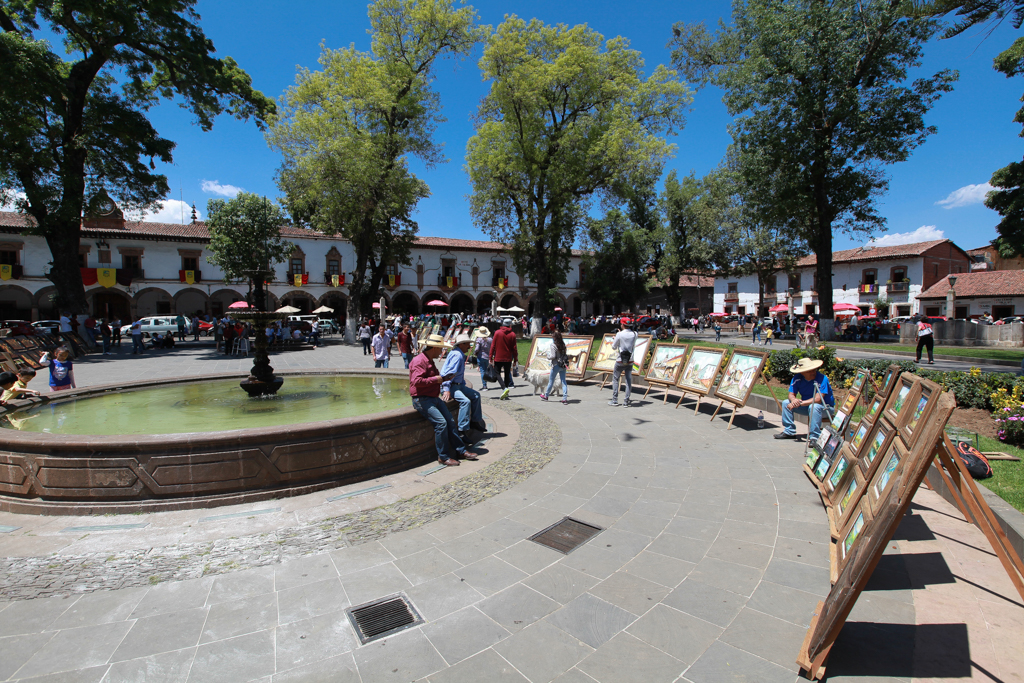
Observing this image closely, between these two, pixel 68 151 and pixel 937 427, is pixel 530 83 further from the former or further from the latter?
pixel 937 427

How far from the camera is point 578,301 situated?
167 ft

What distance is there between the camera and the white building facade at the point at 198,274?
30.9 meters

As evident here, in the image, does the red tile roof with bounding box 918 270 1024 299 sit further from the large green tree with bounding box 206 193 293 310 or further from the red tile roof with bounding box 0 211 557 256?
the large green tree with bounding box 206 193 293 310

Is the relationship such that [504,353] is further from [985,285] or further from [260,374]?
[985,285]

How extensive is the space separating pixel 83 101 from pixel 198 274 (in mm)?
17953

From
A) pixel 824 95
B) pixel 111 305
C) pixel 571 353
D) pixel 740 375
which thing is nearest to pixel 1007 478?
pixel 740 375

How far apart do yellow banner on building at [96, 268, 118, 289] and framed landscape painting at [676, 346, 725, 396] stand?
3792 cm

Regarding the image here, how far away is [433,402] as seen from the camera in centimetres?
557

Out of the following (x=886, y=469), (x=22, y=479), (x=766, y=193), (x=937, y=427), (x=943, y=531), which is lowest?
(x=943, y=531)

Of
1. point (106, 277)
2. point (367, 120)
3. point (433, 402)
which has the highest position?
point (367, 120)

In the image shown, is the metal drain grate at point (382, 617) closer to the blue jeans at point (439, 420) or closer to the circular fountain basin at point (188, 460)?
the circular fountain basin at point (188, 460)

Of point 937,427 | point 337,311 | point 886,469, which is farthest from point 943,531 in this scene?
point 337,311

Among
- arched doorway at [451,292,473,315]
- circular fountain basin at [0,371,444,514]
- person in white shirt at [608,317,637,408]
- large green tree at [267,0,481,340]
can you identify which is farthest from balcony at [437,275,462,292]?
circular fountain basin at [0,371,444,514]

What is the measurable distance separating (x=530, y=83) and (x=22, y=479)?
888 inches
